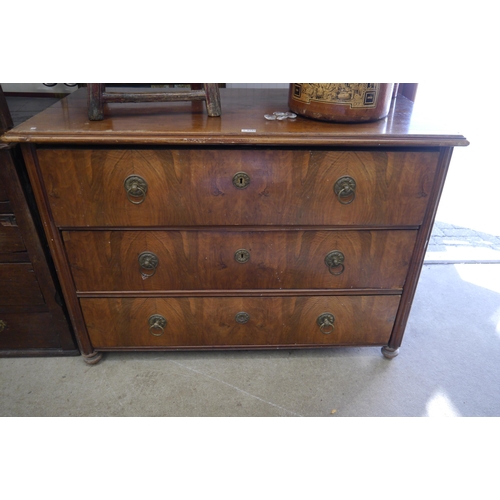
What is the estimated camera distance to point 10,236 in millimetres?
1304

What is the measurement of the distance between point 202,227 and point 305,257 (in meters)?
0.36

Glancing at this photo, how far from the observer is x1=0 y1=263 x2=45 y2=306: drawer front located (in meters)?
1.37

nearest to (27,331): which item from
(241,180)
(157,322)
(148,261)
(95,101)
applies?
(157,322)

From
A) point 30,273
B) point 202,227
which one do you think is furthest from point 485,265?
point 30,273

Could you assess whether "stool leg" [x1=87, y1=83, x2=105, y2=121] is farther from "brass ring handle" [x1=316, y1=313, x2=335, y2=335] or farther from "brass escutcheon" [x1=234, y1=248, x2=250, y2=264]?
"brass ring handle" [x1=316, y1=313, x2=335, y2=335]

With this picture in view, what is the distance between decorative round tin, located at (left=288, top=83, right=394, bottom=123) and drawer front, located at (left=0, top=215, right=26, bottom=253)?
39.7 inches

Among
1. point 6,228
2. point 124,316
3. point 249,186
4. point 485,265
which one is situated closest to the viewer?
point 249,186

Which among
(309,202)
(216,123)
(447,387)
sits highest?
(216,123)

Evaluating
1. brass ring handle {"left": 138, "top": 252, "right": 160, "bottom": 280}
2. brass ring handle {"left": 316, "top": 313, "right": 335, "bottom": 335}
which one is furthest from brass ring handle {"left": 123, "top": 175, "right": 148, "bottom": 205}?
brass ring handle {"left": 316, "top": 313, "right": 335, "bottom": 335}

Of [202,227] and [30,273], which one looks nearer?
[202,227]

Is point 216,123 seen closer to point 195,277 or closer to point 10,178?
point 195,277

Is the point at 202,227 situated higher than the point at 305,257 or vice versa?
the point at 202,227

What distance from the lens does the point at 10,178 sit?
3.94 ft

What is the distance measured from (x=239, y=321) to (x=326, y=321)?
1.06 ft
